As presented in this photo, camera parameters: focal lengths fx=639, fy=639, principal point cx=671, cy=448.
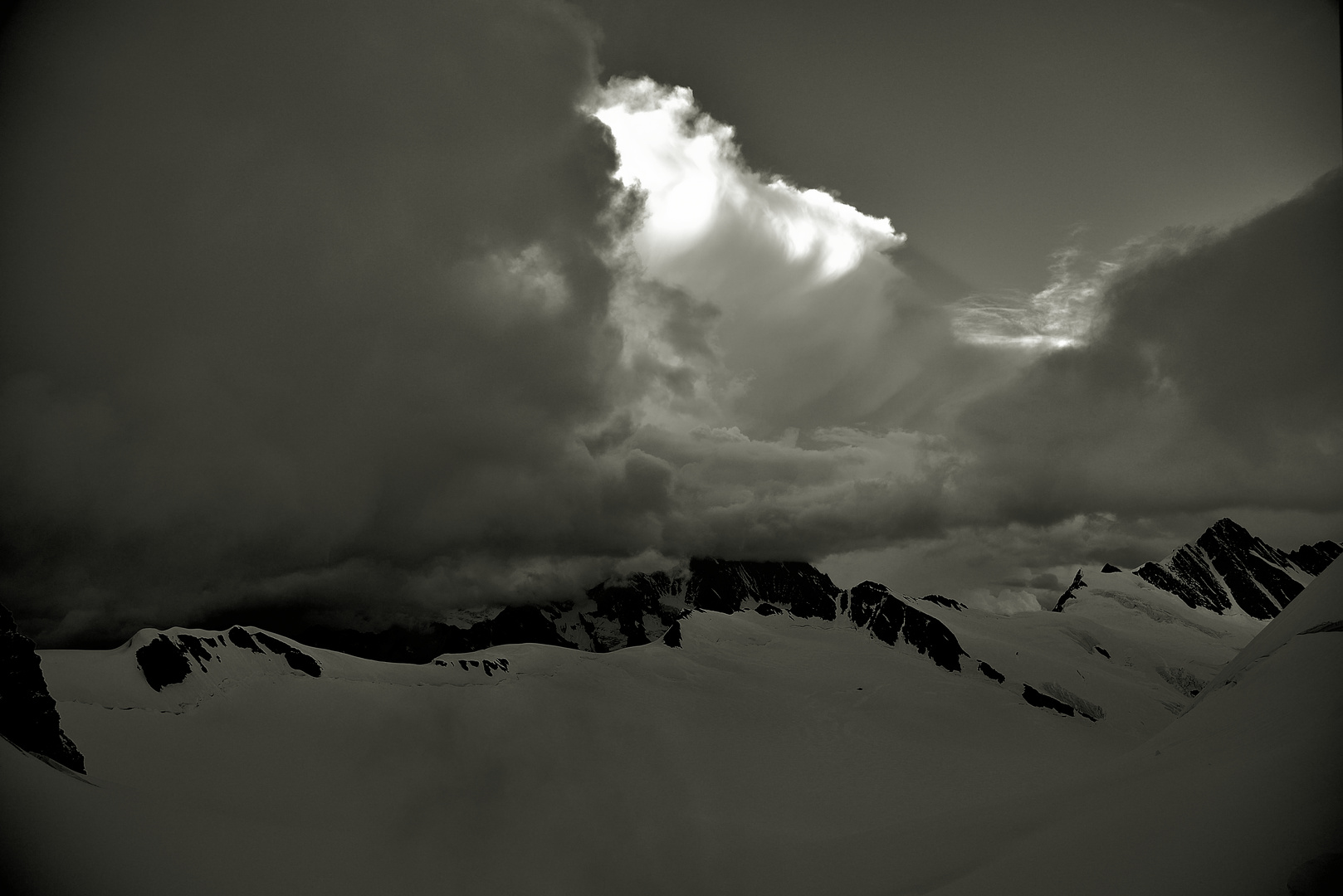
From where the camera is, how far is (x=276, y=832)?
4797 cm

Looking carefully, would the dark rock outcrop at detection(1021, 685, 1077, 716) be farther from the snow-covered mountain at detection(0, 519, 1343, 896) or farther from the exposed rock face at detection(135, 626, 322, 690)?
the exposed rock face at detection(135, 626, 322, 690)

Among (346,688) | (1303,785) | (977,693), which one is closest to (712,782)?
(346,688)

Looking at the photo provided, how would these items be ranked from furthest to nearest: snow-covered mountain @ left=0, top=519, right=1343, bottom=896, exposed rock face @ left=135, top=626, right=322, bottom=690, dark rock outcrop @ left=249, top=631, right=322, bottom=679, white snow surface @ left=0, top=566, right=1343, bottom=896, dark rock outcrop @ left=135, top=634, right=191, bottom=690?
dark rock outcrop @ left=249, top=631, right=322, bottom=679 < exposed rock face @ left=135, top=626, right=322, bottom=690 < dark rock outcrop @ left=135, top=634, right=191, bottom=690 < snow-covered mountain @ left=0, top=519, right=1343, bottom=896 < white snow surface @ left=0, top=566, right=1343, bottom=896

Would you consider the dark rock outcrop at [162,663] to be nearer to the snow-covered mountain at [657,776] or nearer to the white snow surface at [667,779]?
the snow-covered mountain at [657,776]

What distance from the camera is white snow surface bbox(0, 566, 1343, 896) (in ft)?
63.9

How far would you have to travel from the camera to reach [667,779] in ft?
338

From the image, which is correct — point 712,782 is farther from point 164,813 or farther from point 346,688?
point 164,813

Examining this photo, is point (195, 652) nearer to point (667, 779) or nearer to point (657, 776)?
point (657, 776)

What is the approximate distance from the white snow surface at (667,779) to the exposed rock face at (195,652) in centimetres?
211

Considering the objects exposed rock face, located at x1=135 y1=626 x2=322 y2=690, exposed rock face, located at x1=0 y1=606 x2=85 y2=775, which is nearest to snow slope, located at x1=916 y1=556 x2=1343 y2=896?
exposed rock face, located at x1=0 y1=606 x2=85 y2=775

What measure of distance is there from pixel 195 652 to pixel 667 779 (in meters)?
96.5

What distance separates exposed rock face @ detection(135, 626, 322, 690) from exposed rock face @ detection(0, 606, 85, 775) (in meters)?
96.3

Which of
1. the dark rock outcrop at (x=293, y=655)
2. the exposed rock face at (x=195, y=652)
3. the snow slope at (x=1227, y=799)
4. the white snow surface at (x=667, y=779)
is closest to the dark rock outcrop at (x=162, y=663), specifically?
the exposed rock face at (x=195, y=652)

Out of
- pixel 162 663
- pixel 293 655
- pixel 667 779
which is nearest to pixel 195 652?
pixel 162 663
